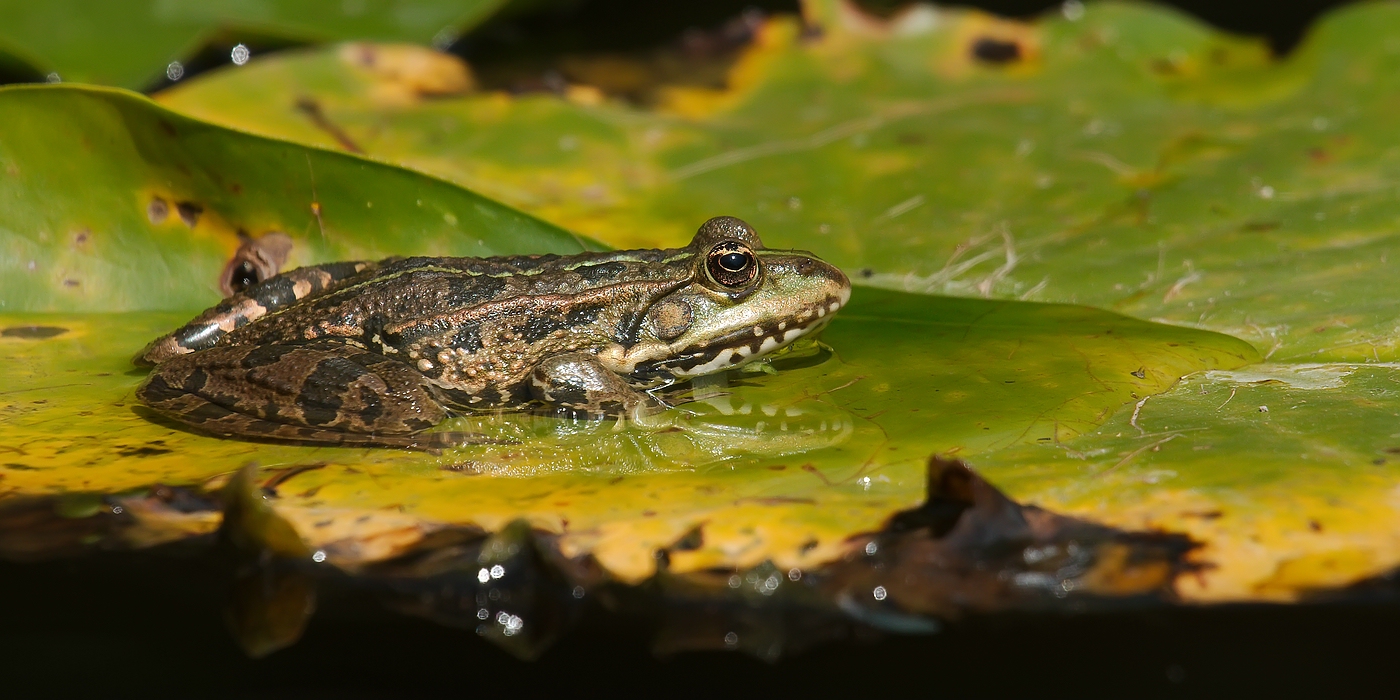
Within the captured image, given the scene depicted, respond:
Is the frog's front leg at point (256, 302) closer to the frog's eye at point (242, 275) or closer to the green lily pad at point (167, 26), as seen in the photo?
the frog's eye at point (242, 275)

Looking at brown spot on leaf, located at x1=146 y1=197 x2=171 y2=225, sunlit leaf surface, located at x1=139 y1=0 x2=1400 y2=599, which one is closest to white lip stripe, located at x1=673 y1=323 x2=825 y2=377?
sunlit leaf surface, located at x1=139 y1=0 x2=1400 y2=599

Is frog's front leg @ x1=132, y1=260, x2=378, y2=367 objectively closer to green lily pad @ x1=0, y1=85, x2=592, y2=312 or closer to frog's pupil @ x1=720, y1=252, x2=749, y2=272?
green lily pad @ x1=0, y1=85, x2=592, y2=312

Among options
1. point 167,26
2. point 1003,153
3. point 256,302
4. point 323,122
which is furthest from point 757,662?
point 167,26

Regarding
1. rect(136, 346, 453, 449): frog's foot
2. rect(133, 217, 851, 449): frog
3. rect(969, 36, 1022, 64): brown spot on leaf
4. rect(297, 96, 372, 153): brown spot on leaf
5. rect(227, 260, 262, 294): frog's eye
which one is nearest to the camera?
rect(136, 346, 453, 449): frog's foot

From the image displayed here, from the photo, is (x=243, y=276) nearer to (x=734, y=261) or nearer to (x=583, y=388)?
(x=583, y=388)

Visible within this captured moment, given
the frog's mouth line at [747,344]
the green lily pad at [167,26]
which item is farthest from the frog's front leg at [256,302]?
the green lily pad at [167,26]
